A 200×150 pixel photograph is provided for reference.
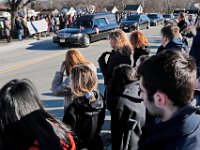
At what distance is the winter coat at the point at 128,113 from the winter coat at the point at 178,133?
1.84 m

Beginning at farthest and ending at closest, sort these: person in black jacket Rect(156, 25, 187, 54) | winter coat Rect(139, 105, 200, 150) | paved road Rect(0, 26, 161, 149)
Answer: paved road Rect(0, 26, 161, 149) < person in black jacket Rect(156, 25, 187, 54) < winter coat Rect(139, 105, 200, 150)

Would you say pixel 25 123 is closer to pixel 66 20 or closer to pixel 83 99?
pixel 83 99

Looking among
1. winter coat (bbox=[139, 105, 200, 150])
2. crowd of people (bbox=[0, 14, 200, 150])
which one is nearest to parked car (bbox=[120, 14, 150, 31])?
crowd of people (bbox=[0, 14, 200, 150])

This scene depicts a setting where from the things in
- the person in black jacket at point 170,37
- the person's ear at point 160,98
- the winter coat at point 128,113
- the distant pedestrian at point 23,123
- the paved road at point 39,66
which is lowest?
the paved road at point 39,66

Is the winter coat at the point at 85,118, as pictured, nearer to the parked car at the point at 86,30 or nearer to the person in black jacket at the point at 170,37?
the person in black jacket at the point at 170,37

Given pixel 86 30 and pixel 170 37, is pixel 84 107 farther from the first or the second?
pixel 86 30

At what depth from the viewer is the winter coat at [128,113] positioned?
12.7ft

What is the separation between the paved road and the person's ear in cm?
378

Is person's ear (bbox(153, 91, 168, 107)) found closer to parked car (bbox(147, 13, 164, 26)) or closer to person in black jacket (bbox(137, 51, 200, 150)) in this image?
person in black jacket (bbox(137, 51, 200, 150))

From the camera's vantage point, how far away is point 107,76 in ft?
19.0

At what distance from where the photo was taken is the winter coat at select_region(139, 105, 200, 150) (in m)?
1.90

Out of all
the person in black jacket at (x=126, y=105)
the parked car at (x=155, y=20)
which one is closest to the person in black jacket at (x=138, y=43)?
the person in black jacket at (x=126, y=105)

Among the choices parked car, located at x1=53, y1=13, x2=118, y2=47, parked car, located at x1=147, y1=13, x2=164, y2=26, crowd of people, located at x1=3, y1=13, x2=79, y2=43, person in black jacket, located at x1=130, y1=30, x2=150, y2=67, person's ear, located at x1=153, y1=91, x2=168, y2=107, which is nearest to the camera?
person's ear, located at x1=153, y1=91, x2=168, y2=107

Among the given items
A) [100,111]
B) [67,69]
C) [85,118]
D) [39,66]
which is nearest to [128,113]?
[100,111]
